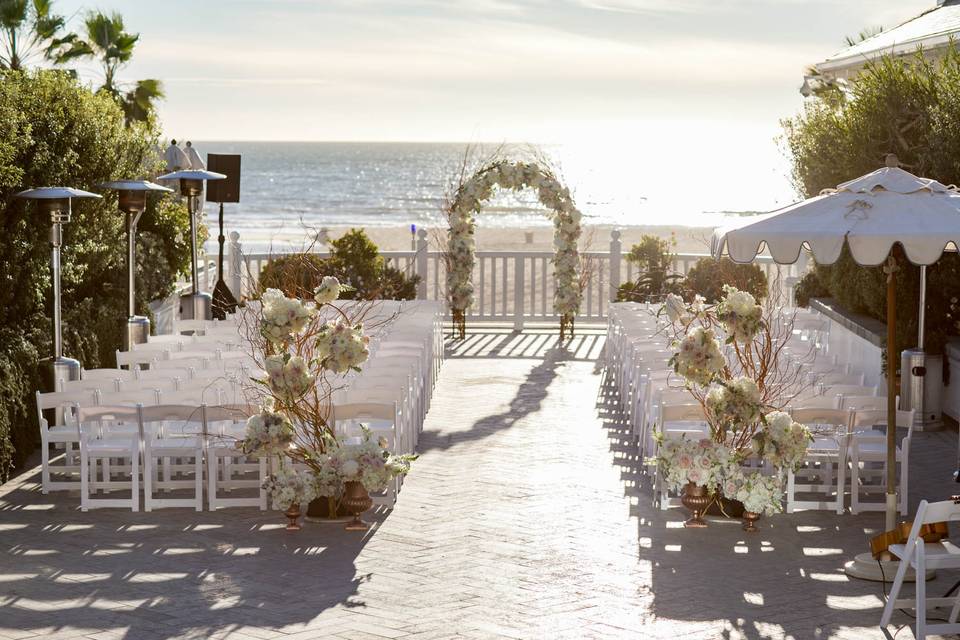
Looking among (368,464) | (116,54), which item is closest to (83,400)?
(368,464)

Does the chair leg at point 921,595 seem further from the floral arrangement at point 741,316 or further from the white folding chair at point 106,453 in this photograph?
the white folding chair at point 106,453

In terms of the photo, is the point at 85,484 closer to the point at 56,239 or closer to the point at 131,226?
the point at 56,239

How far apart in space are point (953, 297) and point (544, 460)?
16.2ft

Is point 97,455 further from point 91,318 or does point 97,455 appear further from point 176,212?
point 176,212

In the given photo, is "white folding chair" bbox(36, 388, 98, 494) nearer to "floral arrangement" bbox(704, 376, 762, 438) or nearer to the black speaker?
"floral arrangement" bbox(704, 376, 762, 438)

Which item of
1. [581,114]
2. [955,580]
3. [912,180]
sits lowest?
[955,580]

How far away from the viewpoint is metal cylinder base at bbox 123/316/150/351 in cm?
1316

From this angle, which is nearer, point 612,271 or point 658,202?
point 612,271

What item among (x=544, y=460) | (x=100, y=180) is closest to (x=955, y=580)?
(x=544, y=460)

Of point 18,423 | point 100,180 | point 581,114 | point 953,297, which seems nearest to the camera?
point 18,423

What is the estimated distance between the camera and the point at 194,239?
15.6 m

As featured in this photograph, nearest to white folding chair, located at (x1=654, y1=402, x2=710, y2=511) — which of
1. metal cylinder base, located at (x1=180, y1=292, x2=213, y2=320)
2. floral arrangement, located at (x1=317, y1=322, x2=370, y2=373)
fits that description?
floral arrangement, located at (x1=317, y1=322, x2=370, y2=373)

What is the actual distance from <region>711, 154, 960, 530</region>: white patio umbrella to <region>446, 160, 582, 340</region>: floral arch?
9.22 meters

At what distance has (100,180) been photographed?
13.7 m
